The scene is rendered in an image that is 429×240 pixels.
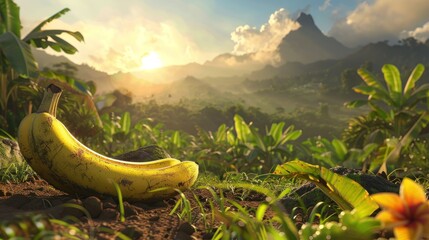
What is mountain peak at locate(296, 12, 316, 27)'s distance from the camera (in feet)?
624

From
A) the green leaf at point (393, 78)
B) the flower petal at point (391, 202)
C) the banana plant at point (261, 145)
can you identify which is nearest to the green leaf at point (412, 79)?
the green leaf at point (393, 78)

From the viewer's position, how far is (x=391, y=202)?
127cm

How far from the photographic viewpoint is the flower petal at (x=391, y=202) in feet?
4.14

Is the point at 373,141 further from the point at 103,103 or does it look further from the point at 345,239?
the point at 103,103

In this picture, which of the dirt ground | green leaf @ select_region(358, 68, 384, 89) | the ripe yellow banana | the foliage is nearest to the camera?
the foliage

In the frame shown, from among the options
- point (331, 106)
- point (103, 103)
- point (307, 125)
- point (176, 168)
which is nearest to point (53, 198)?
point (176, 168)

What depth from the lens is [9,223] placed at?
Answer: 4.68 feet

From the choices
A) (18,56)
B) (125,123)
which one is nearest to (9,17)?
(18,56)

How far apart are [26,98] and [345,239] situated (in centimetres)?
983

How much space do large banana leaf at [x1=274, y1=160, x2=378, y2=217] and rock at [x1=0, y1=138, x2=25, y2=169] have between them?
2967 millimetres

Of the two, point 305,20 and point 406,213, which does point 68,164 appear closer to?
point 406,213

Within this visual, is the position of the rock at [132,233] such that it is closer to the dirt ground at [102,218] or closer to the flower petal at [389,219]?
the dirt ground at [102,218]

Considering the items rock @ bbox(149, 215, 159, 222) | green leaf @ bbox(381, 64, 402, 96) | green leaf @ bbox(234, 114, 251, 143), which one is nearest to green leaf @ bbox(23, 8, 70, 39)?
green leaf @ bbox(234, 114, 251, 143)

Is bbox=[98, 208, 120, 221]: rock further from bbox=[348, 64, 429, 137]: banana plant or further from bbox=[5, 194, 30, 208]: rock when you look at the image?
bbox=[348, 64, 429, 137]: banana plant
